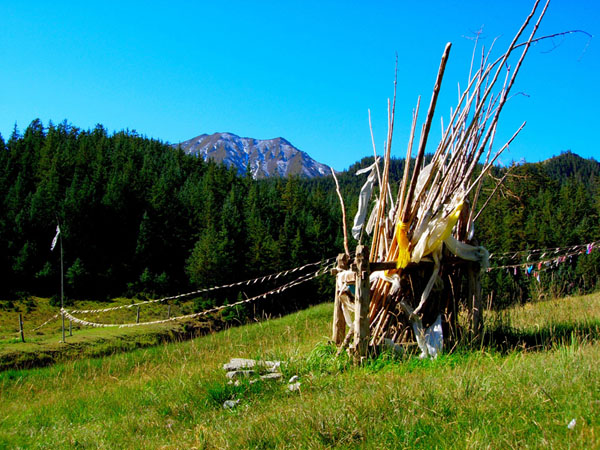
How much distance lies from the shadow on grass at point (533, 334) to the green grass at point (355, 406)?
0.03 m

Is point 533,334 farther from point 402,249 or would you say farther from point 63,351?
point 63,351

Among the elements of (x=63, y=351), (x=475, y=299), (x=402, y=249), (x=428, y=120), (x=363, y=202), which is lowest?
(x=63, y=351)

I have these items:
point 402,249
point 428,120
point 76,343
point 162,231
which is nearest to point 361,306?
point 402,249

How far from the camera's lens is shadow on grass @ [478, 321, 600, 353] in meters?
5.17

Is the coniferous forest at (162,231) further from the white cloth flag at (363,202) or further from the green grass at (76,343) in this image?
the white cloth flag at (363,202)

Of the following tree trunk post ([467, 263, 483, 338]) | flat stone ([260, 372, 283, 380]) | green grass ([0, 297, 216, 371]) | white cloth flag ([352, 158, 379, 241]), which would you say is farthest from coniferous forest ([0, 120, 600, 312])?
flat stone ([260, 372, 283, 380])

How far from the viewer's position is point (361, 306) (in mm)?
4910

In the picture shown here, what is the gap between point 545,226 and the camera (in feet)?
167

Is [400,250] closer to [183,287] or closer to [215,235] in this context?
[215,235]

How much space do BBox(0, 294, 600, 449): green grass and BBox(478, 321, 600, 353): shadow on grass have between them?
1.2 inches

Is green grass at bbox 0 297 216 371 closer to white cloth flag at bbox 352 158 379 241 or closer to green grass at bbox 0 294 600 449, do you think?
green grass at bbox 0 294 600 449

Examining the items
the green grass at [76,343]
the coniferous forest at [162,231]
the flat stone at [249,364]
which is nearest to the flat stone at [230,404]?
the flat stone at [249,364]

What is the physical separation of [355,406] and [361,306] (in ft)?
5.67

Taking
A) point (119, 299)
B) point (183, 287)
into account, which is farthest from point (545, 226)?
point (119, 299)
